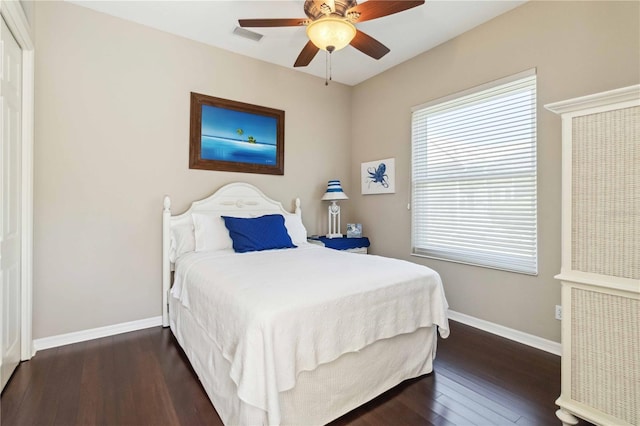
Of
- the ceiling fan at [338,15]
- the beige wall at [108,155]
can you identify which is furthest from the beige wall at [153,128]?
the ceiling fan at [338,15]

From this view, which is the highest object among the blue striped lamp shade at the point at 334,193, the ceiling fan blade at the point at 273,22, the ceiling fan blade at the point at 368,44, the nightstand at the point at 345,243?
the ceiling fan blade at the point at 273,22

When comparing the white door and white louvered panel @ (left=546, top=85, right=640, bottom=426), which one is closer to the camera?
white louvered panel @ (left=546, top=85, right=640, bottom=426)

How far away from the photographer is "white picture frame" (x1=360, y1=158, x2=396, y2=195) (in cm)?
384

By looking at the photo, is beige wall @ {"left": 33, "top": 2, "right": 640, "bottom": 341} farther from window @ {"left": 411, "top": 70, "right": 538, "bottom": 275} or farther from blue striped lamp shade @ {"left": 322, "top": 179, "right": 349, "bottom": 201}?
blue striped lamp shade @ {"left": 322, "top": 179, "right": 349, "bottom": 201}

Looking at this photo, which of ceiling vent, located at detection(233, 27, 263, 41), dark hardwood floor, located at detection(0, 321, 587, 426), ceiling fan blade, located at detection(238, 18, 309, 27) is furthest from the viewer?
ceiling vent, located at detection(233, 27, 263, 41)

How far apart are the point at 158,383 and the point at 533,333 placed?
9.51 feet

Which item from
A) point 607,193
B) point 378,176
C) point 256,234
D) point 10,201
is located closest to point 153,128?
point 10,201

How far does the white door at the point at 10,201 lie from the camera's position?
1895mm

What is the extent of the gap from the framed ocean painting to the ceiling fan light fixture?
1696 mm

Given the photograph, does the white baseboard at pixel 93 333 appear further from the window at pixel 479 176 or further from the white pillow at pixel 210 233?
the window at pixel 479 176

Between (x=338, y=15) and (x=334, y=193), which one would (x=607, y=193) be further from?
(x=334, y=193)

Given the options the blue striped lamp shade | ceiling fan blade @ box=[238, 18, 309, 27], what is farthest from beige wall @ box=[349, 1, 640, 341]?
ceiling fan blade @ box=[238, 18, 309, 27]

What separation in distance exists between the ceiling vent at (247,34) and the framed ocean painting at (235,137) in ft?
2.23

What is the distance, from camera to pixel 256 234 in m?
2.95
